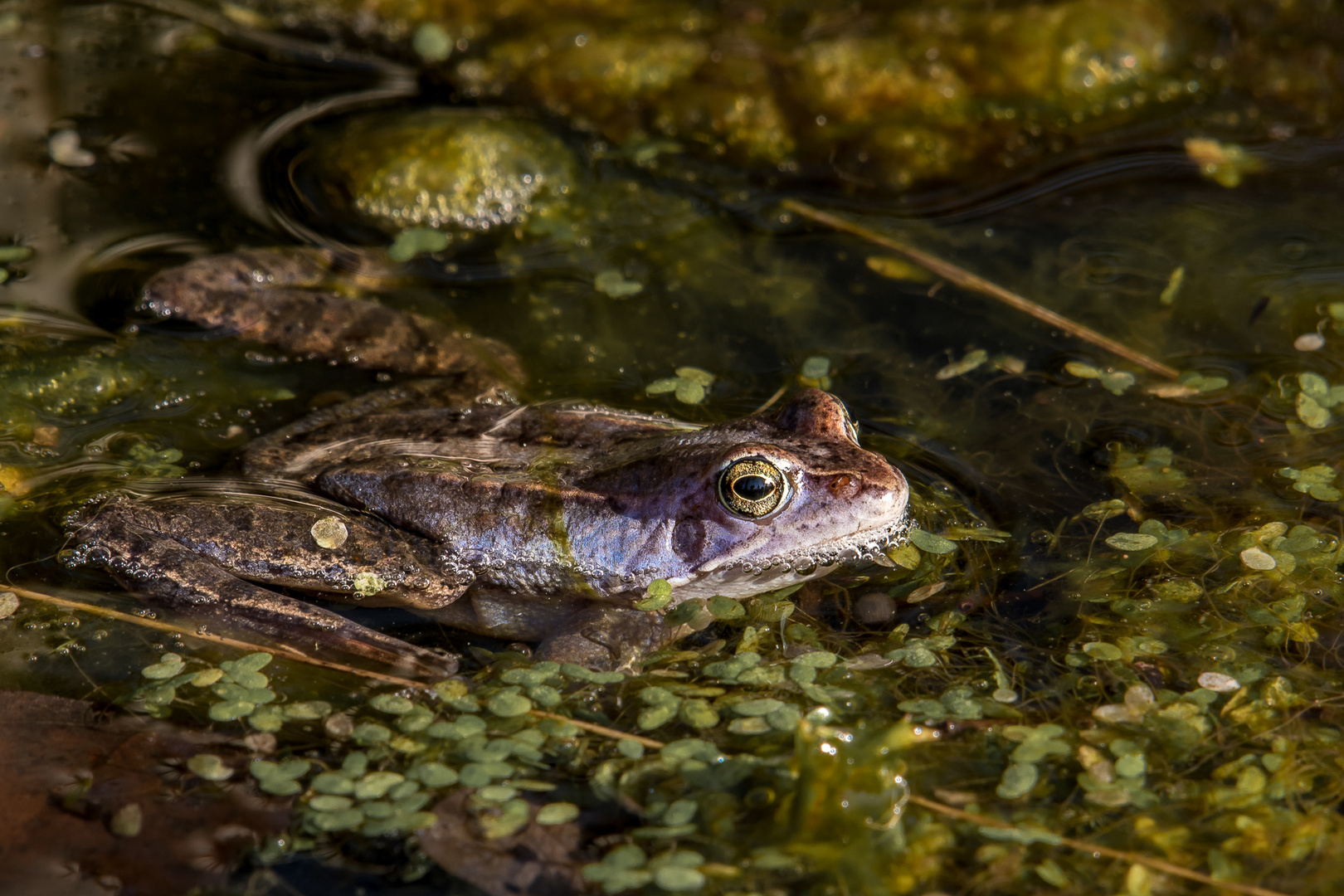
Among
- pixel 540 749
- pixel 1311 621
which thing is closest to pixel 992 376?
pixel 1311 621

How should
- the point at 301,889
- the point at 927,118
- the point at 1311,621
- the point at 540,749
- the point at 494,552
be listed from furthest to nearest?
1. the point at 927,118
2. the point at 494,552
3. the point at 1311,621
4. the point at 540,749
5. the point at 301,889

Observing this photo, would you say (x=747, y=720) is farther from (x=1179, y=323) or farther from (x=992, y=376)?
(x=1179, y=323)

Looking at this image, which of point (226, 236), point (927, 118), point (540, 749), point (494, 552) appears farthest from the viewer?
point (927, 118)

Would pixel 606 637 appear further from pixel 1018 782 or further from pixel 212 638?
pixel 1018 782

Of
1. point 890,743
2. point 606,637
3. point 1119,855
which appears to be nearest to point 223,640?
point 606,637

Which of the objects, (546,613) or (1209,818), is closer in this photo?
(1209,818)

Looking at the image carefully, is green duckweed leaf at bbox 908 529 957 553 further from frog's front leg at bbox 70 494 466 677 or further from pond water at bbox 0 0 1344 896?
frog's front leg at bbox 70 494 466 677
